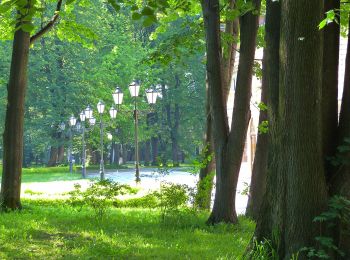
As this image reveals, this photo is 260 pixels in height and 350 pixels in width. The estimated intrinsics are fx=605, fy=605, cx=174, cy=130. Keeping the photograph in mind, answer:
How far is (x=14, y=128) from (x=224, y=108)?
18.0ft

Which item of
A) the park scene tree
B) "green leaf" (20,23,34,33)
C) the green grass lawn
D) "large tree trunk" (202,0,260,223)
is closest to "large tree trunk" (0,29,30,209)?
the park scene tree

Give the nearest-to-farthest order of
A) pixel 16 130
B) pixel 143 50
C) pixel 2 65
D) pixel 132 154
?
pixel 16 130 < pixel 2 65 < pixel 143 50 < pixel 132 154

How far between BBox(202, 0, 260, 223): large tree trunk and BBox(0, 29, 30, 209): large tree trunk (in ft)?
16.9

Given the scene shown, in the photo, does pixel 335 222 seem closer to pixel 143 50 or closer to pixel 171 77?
pixel 143 50

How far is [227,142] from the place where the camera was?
33.9 feet

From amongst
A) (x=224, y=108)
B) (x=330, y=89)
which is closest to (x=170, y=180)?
(x=224, y=108)

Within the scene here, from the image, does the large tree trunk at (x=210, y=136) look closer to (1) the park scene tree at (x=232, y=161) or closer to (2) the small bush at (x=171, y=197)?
(1) the park scene tree at (x=232, y=161)

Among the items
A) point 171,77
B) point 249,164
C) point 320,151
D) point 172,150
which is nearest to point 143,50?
point 171,77

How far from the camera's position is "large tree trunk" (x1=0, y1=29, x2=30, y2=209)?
44.5ft

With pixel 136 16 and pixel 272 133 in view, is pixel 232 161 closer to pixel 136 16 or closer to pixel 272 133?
pixel 272 133

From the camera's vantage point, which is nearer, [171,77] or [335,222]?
[335,222]

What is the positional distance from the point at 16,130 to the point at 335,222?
9469mm

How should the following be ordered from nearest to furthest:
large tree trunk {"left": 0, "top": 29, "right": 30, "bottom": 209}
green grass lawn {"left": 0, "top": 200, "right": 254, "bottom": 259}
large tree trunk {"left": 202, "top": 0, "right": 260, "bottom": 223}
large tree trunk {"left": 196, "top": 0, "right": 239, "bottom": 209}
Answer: green grass lawn {"left": 0, "top": 200, "right": 254, "bottom": 259}
large tree trunk {"left": 202, "top": 0, "right": 260, "bottom": 223}
large tree trunk {"left": 196, "top": 0, "right": 239, "bottom": 209}
large tree trunk {"left": 0, "top": 29, "right": 30, "bottom": 209}

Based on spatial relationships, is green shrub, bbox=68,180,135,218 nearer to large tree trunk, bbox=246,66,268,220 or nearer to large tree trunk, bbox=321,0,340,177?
large tree trunk, bbox=246,66,268,220
